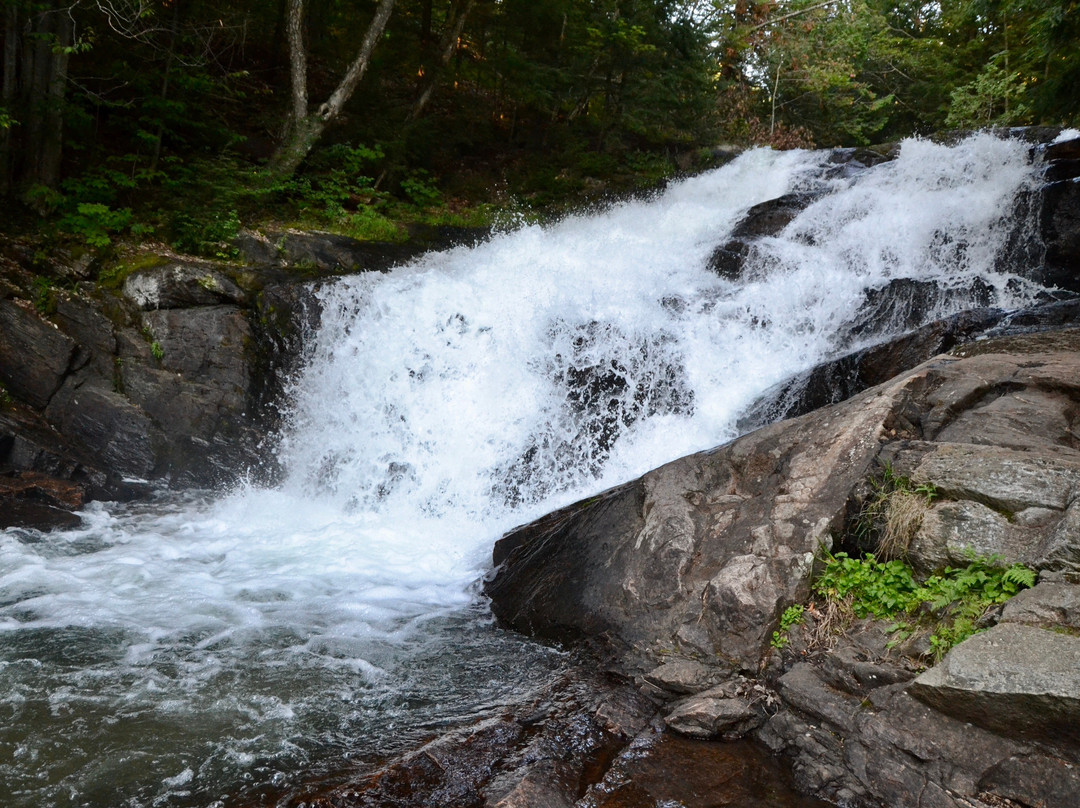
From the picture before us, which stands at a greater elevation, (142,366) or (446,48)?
(446,48)

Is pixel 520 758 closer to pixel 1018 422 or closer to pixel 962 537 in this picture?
pixel 962 537

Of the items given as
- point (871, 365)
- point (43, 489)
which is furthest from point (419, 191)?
point (871, 365)

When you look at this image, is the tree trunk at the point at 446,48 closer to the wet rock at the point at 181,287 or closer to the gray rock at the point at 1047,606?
the wet rock at the point at 181,287

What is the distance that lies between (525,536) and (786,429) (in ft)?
8.16

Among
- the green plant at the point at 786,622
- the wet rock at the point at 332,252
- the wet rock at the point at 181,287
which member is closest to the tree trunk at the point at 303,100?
the wet rock at the point at 332,252

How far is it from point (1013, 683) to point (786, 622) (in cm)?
128

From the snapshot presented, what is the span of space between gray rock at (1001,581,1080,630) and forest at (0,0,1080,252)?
800 cm

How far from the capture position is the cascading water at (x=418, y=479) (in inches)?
157

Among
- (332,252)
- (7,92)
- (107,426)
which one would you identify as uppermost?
(7,92)

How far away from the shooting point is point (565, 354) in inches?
350

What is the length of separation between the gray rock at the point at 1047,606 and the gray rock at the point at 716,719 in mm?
1390

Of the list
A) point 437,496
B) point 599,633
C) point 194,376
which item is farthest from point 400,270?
point 599,633

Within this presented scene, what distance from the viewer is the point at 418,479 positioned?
841cm

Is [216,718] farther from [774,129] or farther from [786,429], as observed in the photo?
[774,129]
